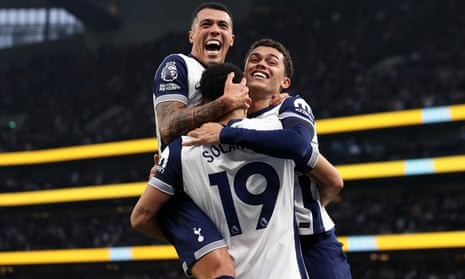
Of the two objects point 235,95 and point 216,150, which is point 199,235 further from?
point 235,95

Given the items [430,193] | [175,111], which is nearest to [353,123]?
[430,193]

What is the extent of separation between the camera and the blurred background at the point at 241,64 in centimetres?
1991

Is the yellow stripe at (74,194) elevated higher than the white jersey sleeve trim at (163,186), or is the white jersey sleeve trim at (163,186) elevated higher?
the white jersey sleeve trim at (163,186)

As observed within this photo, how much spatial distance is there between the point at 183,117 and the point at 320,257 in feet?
4.07

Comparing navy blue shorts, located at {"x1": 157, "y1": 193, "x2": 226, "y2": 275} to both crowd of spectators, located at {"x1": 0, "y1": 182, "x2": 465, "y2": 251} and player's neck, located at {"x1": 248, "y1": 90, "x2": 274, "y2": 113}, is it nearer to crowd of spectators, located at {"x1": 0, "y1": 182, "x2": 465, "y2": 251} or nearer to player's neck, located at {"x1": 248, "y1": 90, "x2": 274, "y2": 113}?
player's neck, located at {"x1": 248, "y1": 90, "x2": 274, "y2": 113}

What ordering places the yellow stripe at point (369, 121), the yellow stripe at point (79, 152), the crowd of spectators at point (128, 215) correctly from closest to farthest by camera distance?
the yellow stripe at point (369, 121)
the crowd of spectators at point (128, 215)
the yellow stripe at point (79, 152)

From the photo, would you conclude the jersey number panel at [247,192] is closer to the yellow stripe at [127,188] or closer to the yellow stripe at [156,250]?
the yellow stripe at [156,250]

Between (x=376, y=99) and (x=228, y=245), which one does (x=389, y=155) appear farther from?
(x=228, y=245)

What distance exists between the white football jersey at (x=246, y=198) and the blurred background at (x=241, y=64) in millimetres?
15014

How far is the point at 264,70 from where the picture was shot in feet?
14.3

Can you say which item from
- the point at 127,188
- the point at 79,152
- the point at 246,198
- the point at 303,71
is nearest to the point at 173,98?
the point at 246,198

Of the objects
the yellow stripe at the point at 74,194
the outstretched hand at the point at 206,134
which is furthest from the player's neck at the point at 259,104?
the yellow stripe at the point at 74,194

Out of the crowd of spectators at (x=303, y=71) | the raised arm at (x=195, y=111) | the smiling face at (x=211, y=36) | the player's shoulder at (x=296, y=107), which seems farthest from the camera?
the crowd of spectators at (x=303, y=71)

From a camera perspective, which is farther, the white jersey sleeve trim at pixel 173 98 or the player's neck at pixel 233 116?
the white jersey sleeve trim at pixel 173 98
